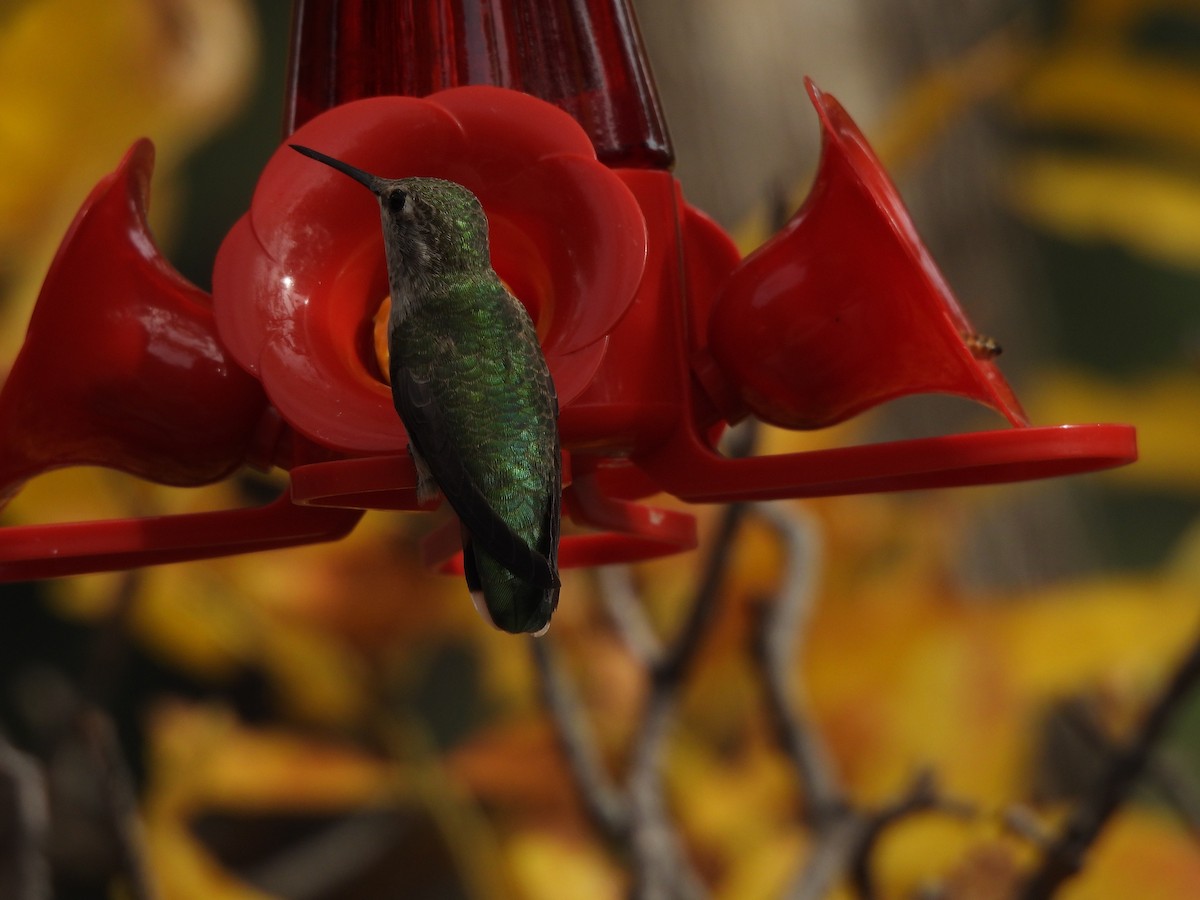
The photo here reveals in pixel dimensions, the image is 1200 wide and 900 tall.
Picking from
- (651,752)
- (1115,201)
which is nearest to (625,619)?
(651,752)

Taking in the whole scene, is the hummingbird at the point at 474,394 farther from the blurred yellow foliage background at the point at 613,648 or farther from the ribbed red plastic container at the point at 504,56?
the blurred yellow foliage background at the point at 613,648

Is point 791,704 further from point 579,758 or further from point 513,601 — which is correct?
point 513,601

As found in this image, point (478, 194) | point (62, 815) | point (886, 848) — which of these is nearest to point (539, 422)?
point (478, 194)

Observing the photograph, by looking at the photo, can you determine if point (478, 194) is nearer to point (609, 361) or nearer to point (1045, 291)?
point (609, 361)

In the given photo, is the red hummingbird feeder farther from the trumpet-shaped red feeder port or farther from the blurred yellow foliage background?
the blurred yellow foliage background

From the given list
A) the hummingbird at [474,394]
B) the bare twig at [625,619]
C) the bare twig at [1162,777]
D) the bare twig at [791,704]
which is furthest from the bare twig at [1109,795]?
the hummingbird at [474,394]

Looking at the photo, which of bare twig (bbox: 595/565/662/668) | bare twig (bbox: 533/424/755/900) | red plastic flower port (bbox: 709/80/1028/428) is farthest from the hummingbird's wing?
bare twig (bbox: 595/565/662/668)

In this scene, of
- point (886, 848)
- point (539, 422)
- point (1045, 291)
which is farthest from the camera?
point (1045, 291)

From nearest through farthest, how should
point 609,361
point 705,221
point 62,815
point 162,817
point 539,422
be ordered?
1. point 539,422
2. point 609,361
3. point 705,221
4. point 162,817
5. point 62,815
